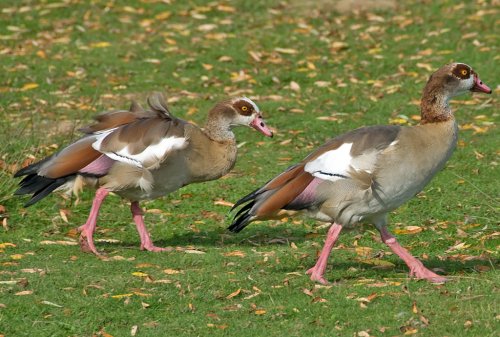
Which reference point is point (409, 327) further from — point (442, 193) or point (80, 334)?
point (442, 193)

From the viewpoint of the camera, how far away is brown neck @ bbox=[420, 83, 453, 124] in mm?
7863

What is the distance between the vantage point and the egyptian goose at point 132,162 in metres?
8.62

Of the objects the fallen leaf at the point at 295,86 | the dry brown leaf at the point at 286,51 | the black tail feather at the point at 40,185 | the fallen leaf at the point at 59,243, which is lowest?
the dry brown leaf at the point at 286,51

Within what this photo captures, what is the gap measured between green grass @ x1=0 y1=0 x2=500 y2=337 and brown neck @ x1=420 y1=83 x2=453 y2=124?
42.9 inches

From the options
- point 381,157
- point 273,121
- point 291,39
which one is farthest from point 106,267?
point 291,39

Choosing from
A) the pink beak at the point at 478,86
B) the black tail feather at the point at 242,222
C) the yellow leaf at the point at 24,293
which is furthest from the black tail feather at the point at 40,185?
the pink beak at the point at 478,86

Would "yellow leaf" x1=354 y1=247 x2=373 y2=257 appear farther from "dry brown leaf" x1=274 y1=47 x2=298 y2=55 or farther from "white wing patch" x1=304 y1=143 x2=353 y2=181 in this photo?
"dry brown leaf" x1=274 y1=47 x2=298 y2=55

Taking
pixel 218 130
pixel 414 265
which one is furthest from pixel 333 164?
pixel 218 130

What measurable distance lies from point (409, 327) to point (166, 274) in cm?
220

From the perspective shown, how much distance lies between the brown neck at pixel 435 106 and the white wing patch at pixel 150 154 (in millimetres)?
2022

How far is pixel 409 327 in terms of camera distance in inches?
254

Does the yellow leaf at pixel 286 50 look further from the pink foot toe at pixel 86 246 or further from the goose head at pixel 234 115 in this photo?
the pink foot toe at pixel 86 246

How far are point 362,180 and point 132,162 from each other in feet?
6.97

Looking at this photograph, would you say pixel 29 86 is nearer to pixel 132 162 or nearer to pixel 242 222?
pixel 132 162
